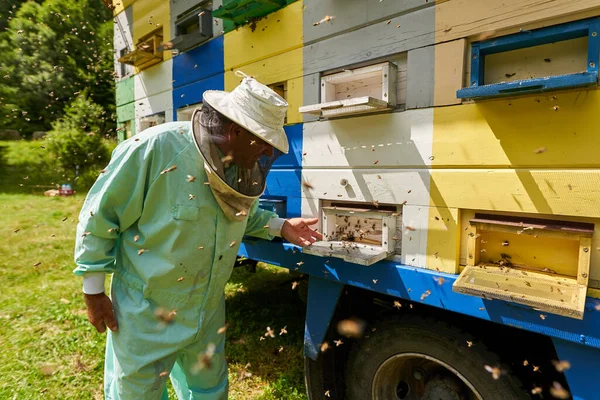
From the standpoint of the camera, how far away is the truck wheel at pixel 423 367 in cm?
163

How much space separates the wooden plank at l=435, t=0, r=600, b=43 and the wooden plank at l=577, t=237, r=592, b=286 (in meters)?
0.80

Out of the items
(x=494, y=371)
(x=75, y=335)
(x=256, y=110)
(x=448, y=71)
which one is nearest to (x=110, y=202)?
(x=256, y=110)

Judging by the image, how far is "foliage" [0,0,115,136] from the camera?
17781 mm

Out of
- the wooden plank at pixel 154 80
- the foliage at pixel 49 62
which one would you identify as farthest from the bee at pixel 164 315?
the foliage at pixel 49 62

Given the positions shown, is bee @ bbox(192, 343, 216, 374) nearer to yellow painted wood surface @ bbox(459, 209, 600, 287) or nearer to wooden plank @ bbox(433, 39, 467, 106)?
yellow painted wood surface @ bbox(459, 209, 600, 287)

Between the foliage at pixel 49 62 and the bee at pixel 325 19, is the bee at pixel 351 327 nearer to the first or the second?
the bee at pixel 325 19

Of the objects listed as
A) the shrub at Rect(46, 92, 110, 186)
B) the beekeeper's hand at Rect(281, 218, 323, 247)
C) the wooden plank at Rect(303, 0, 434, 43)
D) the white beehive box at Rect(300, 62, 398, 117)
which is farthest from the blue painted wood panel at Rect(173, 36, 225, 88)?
the shrub at Rect(46, 92, 110, 186)

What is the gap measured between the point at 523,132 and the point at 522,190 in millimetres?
229

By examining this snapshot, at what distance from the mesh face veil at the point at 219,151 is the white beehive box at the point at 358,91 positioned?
386 mm

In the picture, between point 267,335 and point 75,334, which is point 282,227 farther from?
point 75,334

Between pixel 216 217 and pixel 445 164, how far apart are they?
116 cm

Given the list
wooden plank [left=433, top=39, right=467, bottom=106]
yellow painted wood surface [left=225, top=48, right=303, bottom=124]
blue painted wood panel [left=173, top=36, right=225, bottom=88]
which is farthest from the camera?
blue painted wood panel [left=173, top=36, right=225, bottom=88]

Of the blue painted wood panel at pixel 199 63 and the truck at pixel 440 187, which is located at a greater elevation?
the blue painted wood panel at pixel 199 63

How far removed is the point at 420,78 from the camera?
1.68 m
